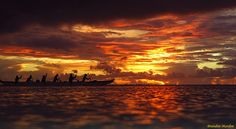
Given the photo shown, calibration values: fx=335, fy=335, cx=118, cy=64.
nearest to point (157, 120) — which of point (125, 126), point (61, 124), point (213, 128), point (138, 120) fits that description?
point (138, 120)

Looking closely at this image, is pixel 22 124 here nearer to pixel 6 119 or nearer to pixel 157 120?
pixel 6 119

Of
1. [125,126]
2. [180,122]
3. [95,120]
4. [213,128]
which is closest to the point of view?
[213,128]

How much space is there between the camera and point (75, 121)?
31.1 m

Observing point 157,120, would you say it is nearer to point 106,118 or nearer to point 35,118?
point 106,118

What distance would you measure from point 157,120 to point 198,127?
16.7 ft

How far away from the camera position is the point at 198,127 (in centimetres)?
2742

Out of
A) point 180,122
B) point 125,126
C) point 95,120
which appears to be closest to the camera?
point 125,126

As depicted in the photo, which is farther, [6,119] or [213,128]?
[6,119]

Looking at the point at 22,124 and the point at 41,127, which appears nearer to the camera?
the point at 41,127

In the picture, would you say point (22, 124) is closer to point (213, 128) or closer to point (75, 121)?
point (75, 121)

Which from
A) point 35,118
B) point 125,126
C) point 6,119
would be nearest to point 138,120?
point 125,126

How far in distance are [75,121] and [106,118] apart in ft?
11.7

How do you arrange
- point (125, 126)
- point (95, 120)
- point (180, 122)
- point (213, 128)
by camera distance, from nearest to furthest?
point (213, 128) → point (125, 126) → point (180, 122) → point (95, 120)

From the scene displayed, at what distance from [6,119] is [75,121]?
7141 mm
